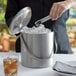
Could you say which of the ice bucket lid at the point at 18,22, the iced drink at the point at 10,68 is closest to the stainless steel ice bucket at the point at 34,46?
the ice bucket lid at the point at 18,22

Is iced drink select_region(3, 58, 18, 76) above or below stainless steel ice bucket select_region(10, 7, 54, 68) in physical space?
below

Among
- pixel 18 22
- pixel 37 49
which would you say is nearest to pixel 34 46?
pixel 37 49

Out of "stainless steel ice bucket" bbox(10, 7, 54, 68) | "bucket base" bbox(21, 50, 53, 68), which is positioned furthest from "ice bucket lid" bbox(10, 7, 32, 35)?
"bucket base" bbox(21, 50, 53, 68)

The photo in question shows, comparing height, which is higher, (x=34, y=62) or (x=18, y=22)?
(x=18, y=22)

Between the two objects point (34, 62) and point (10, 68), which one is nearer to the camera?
point (10, 68)

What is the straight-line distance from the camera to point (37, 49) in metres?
1.39

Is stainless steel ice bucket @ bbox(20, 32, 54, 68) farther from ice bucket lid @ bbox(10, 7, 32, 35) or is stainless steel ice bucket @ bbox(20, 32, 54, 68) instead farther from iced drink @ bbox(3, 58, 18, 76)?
iced drink @ bbox(3, 58, 18, 76)

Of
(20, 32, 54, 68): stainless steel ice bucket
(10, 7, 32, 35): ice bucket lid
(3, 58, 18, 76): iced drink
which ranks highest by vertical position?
(10, 7, 32, 35): ice bucket lid

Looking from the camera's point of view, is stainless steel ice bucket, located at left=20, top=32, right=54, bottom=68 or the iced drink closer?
the iced drink

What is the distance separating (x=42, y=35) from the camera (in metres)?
1.38

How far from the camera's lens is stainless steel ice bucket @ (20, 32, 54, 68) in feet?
4.54

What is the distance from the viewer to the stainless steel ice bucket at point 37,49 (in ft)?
4.54

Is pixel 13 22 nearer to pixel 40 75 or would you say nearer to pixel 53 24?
pixel 40 75

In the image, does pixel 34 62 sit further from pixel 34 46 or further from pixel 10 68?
pixel 10 68
